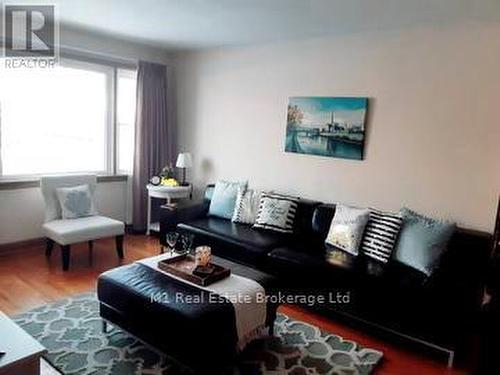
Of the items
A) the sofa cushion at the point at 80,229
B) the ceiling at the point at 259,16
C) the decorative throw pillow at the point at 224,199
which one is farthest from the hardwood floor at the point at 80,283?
the ceiling at the point at 259,16

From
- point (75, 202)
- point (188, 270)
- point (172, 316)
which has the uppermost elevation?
point (75, 202)

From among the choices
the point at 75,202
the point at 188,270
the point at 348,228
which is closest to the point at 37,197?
the point at 75,202

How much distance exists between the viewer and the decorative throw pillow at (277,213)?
3.71 meters

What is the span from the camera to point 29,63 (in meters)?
4.02

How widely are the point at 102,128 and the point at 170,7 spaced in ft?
7.01

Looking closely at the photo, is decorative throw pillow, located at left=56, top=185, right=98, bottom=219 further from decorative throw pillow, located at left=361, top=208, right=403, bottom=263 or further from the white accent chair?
decorative throw pillow, located at left=361, top=208, right=403, bottom=263

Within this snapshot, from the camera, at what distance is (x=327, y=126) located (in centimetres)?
376

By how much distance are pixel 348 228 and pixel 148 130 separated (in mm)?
2893

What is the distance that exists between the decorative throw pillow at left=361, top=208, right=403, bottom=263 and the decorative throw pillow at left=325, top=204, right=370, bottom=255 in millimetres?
53

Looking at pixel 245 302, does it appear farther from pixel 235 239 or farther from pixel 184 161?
pixel 184 161

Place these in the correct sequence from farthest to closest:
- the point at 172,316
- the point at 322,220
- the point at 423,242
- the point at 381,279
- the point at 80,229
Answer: the point at 80,229 < the point at 322,220 < the point at 423,242 < the point at 381,279 < the point at 172,316

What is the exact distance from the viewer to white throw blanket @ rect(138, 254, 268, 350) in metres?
2.26

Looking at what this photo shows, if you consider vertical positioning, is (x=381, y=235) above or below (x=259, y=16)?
below

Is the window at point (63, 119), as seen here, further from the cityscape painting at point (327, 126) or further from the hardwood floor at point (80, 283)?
the cityscape painting at point (327, 126)
